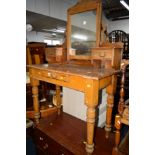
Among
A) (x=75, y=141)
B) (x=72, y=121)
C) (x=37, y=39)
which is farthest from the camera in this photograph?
(x=37, y=39)

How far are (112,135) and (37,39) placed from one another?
4856 millimetres

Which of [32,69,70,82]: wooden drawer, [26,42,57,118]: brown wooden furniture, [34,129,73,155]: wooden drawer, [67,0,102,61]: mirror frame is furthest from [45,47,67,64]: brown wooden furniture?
[34,129,73,155]: wooden drawer

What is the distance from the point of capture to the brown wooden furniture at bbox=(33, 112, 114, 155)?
4.47 ft

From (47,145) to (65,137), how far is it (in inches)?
8.6

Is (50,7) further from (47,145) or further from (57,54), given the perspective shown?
(47,145)

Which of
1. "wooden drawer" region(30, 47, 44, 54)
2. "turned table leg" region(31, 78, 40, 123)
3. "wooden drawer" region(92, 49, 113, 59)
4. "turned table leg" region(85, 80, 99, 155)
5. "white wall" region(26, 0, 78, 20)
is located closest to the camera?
"turned table leg" region(85, 80, 99, 155)

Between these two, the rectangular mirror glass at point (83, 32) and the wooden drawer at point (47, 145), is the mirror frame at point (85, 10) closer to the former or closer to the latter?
the rectangular mirror glass at point (83, 32)

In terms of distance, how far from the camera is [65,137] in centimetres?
152

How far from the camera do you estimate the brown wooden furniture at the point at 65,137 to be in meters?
1.36

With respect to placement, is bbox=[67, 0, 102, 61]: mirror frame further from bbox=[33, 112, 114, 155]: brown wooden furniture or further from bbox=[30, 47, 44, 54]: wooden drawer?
bbox=[30, 47, 44, 54]: wooden drawer
